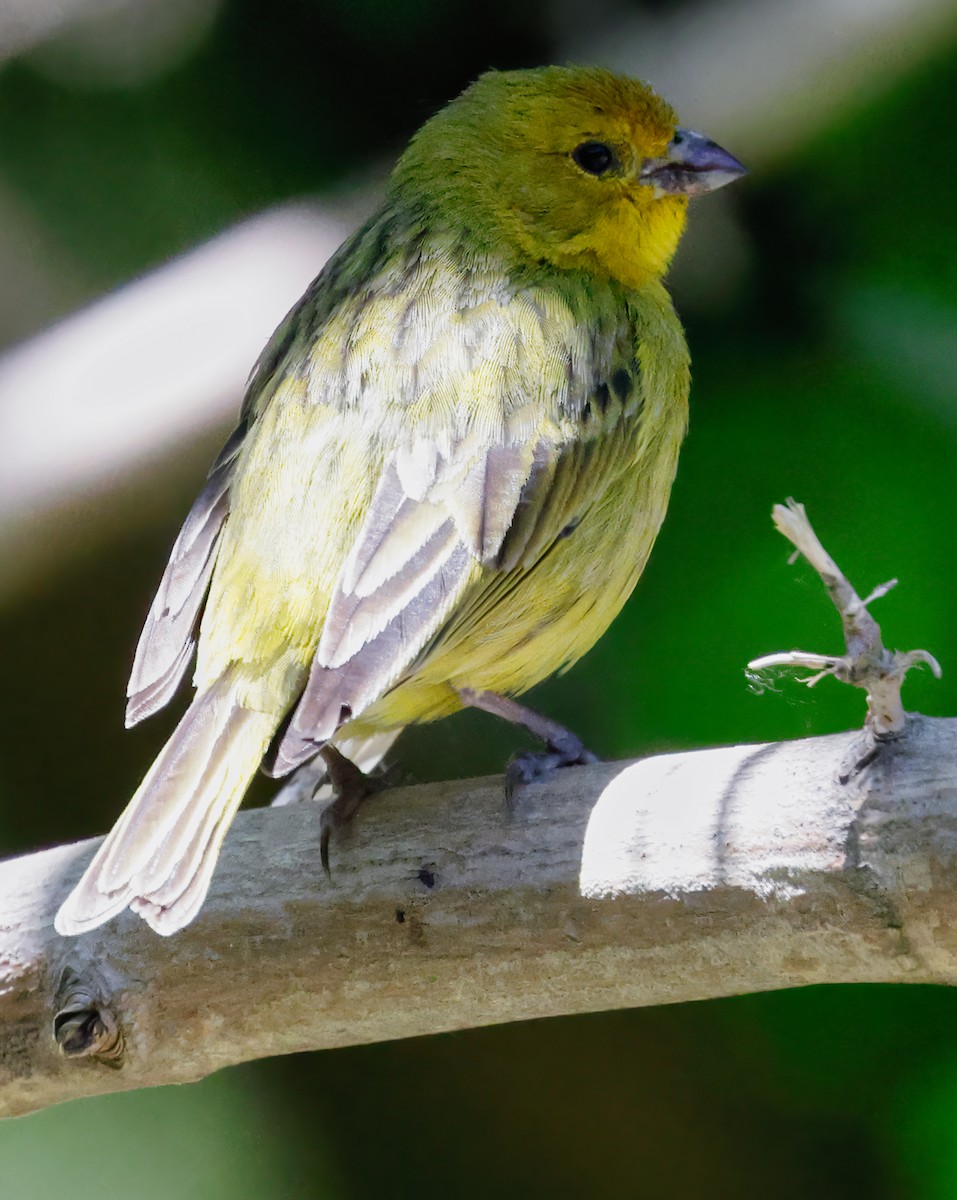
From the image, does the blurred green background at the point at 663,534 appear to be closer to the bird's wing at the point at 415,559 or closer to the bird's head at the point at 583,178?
the bird's head at the point at 583,178

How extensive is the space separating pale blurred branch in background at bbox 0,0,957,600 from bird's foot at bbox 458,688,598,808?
1140mm

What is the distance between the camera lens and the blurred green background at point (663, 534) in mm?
3387

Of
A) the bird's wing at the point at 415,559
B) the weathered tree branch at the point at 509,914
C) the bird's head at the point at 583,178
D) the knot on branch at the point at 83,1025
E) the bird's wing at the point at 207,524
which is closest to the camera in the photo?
the weathered tree branch at the point at 509,914

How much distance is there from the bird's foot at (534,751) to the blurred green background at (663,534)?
0.84 meters

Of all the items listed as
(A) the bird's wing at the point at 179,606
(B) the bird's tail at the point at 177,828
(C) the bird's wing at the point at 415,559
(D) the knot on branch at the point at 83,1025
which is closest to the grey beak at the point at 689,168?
(C) the bird's wing at the point at 415,559

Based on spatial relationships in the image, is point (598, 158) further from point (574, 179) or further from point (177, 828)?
point (177, 828)

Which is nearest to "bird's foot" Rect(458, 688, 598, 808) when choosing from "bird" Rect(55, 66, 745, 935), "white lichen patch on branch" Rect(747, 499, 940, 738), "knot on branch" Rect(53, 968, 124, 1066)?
"bird" Rect(55, 66, 745, 935)

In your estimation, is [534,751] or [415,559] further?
[534,751]

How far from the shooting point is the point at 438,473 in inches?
95.2

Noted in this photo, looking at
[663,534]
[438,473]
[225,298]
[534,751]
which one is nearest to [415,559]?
[438,473]

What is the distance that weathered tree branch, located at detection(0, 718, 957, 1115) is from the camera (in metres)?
1.99

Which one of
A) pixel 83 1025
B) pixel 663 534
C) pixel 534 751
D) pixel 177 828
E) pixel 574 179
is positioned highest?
pixel 574 179

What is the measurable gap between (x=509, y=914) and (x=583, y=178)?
1.59m

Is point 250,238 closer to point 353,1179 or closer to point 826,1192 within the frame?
point 353,1179
